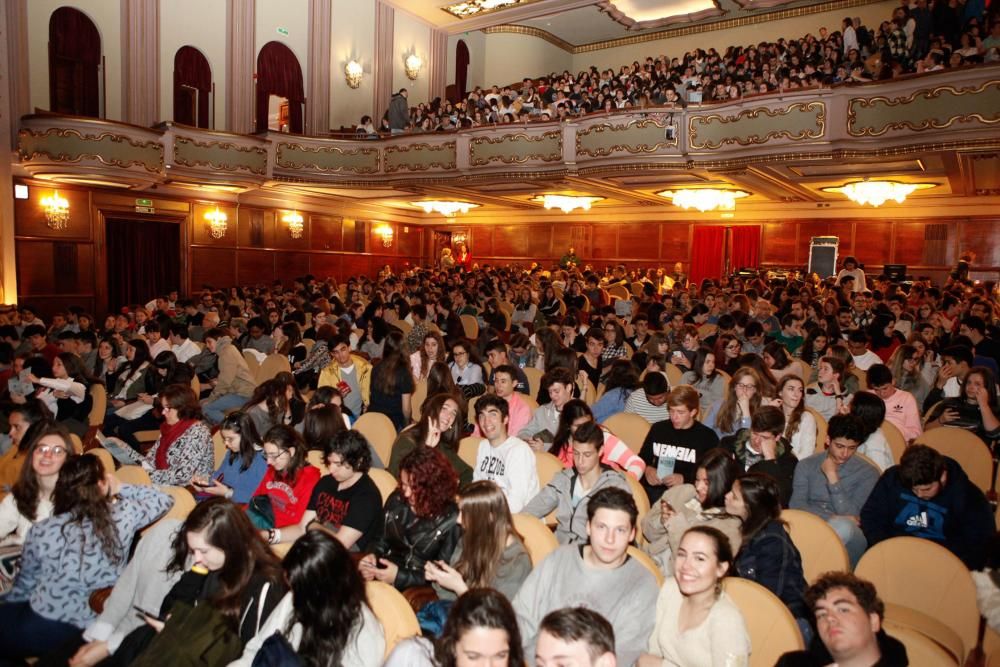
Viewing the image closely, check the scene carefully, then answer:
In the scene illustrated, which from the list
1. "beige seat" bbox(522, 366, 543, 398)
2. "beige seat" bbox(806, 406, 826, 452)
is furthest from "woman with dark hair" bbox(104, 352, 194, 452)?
"beige seat" bbox(806, 406, 826, 452)

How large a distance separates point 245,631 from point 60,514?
127cm

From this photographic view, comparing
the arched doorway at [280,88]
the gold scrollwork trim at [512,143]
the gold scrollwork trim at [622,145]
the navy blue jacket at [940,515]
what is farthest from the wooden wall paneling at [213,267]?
the navy blue jacket at [940,515]

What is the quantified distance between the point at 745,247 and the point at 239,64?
13320 millimetres

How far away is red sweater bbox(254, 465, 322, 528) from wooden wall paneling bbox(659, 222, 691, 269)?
54.4ft

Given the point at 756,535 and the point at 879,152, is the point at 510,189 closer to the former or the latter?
the point at 879,152

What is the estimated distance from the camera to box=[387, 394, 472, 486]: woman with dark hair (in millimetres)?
4320

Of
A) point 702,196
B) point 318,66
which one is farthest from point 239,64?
point 702,196

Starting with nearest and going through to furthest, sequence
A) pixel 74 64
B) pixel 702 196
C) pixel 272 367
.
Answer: pixel 272 367
pixel 74 64
pixel 702 196

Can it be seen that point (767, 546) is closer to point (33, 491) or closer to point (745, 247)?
point (33, 491)

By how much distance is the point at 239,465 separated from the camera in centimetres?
428

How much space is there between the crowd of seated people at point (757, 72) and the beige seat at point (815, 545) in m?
8.22

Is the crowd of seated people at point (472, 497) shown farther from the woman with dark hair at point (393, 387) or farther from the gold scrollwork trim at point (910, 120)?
the gold scrollwork trim at point (910, 120)

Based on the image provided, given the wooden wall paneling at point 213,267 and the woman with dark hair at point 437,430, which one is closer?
the woman with dark hair at point 437,430

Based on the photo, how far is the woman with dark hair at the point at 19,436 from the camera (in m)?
4.31
